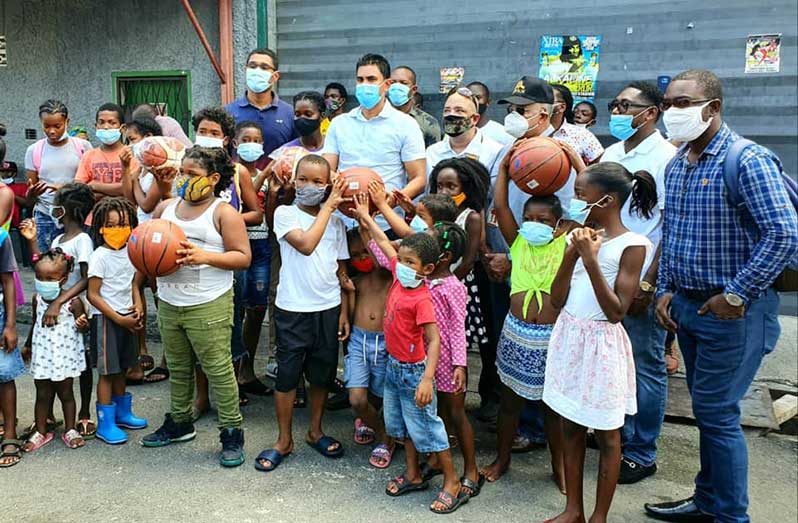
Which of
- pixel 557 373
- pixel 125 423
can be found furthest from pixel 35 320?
pixel 557 373

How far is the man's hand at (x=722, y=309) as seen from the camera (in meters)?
3.26

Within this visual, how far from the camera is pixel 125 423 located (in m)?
4.70

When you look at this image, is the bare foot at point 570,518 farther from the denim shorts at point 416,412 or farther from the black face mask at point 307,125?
the black face mask at point 307,125

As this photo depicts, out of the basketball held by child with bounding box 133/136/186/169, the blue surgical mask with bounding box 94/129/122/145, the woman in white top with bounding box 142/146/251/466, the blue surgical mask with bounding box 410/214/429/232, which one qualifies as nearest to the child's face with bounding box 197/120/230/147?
the basketball held by child with bounding box 133/136/186/169

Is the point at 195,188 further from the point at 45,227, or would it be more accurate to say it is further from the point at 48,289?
the point at 45,227

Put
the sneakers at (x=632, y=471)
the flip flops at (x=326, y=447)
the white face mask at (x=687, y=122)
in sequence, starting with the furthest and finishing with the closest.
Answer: the flip flops at (x=326, y=447) → the sneakers at (x=632, y=471) → the white face mask at (x=687, y=122)

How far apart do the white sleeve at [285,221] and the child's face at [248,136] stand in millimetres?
1004

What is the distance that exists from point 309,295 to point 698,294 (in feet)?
6.91

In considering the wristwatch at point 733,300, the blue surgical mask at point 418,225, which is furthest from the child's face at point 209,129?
the wristwatch at point 733,300

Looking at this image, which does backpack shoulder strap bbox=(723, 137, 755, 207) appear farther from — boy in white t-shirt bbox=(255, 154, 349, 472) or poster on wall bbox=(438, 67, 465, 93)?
poster on wall bbox=(438, 67, 465, 93)

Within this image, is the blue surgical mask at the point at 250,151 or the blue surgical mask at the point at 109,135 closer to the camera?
the blue surgical mask at the point at 250,151

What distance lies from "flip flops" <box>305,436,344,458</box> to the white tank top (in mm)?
1077

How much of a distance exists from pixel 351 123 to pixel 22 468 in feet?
9.35

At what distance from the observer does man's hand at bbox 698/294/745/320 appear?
3264 mm
